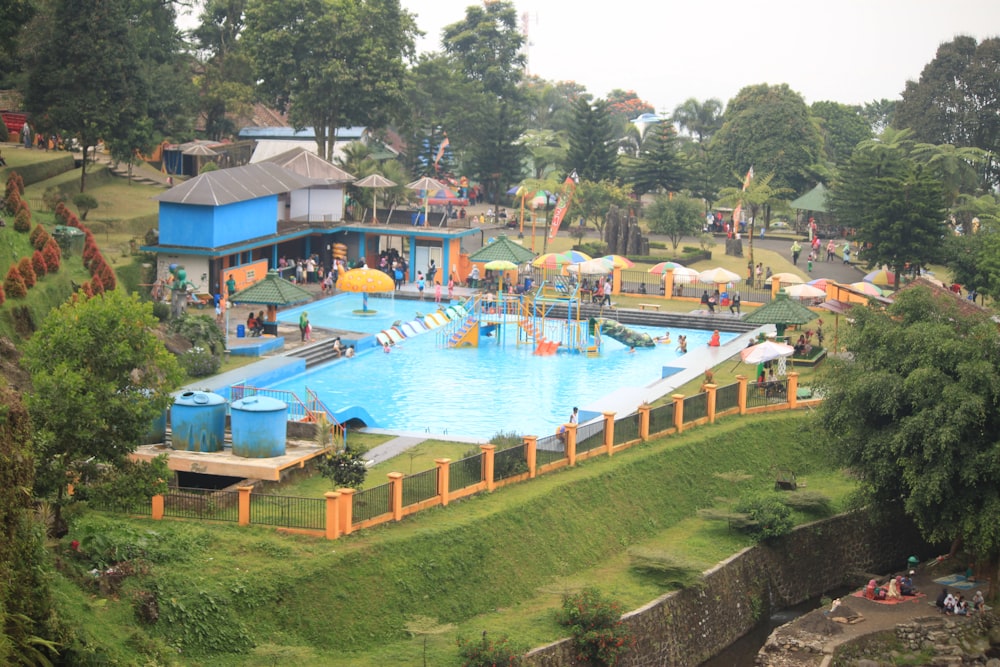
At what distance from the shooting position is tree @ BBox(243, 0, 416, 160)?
56.8 m

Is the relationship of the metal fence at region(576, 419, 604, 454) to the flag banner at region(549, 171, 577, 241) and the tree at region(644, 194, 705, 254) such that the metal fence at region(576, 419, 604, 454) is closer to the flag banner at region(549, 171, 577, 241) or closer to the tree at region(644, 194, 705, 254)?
the flag banner at region(549, 171, 577, 241)

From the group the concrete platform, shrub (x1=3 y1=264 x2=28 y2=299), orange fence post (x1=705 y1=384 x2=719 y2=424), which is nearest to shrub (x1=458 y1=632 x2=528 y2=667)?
the concrete platform

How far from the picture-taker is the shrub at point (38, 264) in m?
32.0

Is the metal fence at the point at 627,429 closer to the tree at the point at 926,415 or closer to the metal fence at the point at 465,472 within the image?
the tree at the point at 926,415

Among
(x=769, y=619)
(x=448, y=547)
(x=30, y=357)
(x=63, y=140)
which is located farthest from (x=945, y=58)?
(x=30, y=357)

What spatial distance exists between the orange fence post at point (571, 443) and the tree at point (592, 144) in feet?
127

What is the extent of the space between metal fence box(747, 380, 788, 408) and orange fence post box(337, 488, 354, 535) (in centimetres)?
1334

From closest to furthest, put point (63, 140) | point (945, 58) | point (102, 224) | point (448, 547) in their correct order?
point (448, 547), point (102, 224), point (63, 140), point (945, 58)

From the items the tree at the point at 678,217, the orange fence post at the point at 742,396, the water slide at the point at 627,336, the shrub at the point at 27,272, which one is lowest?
the orange fence post at the point at 742,396

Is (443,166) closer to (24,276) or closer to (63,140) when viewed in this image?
(63,140)

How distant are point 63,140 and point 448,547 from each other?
33.9 m

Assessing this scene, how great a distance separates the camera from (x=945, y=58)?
65562 millimetres

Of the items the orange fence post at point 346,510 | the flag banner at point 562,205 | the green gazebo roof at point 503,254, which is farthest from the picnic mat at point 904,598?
the flag banner at point 562,205

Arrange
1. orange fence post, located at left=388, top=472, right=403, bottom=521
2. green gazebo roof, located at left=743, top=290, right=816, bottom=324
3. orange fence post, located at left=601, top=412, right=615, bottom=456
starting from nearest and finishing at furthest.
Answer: orange fence post, located at left=388, top=472, right=403, bottom=521 → orange fence post, located at left=601, top=412, right=615, bottom=456 → green gazebo roof, located at left=743, top=290, right=816, bottom=324
